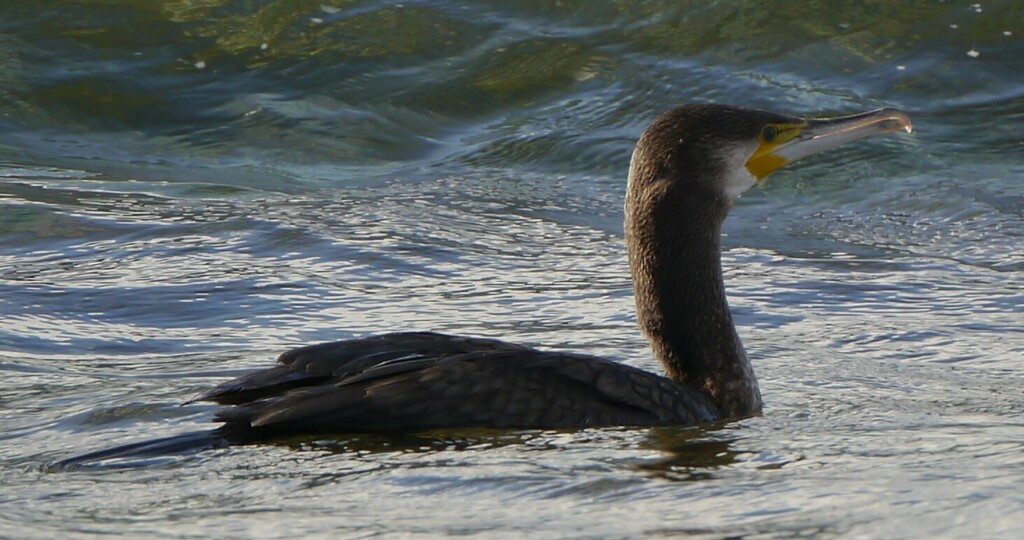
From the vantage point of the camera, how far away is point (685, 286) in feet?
19.5

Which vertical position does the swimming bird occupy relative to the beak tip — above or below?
below

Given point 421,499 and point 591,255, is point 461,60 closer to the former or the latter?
point 591,255

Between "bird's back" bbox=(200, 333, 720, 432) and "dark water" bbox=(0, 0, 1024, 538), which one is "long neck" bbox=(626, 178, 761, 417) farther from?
"bird's back" bbox=(200, 333, 720, 432)

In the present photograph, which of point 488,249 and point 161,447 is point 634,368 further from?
point 488,249

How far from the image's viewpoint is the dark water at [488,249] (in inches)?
174

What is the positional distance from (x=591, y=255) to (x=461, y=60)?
4.33m

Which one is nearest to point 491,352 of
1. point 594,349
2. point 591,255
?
point 594,349

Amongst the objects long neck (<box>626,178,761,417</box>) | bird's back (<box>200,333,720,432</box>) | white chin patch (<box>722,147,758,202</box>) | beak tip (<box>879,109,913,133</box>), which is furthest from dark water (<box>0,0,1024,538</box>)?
beak tip (<box>879,109,913,133</box>)

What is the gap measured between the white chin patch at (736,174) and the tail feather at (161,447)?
1.95 meters

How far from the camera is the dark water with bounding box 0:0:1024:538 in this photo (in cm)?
443

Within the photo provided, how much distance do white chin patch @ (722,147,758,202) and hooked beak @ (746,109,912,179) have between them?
0.03 meters

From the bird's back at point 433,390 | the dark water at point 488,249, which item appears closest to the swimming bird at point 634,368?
the bird's back at point 433,390

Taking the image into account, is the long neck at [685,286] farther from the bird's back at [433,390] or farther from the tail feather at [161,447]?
the tail feather at [161,447]

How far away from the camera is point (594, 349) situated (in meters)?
6.86
